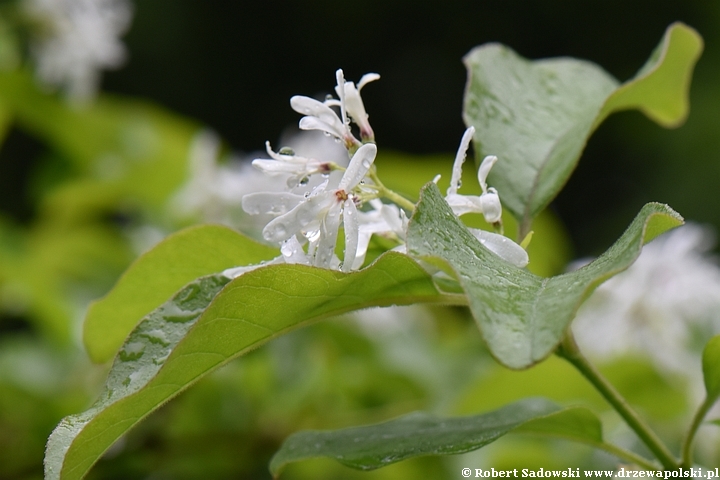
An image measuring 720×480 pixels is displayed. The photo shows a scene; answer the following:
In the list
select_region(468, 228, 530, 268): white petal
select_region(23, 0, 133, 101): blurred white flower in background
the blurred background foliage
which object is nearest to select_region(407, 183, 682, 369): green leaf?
select_region(468, 228, 530, 268): white petal

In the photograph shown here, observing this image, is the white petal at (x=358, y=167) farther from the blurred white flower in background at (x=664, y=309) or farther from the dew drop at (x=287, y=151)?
the blurred white flower in background at (x=664, y=309)

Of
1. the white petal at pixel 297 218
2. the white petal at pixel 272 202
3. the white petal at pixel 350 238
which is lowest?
the white petal at pixel 350 238

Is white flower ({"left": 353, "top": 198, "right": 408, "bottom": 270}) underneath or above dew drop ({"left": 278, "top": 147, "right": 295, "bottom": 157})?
underneath

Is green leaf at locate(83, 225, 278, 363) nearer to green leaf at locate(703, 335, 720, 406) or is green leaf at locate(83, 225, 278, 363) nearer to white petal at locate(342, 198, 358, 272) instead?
white petal at locate(342, 198, 358, 272)

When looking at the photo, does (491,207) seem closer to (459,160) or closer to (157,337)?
(459,160)

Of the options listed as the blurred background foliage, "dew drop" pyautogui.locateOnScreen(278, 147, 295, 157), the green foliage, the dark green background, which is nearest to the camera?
"dew drop" pyautogui.locateOnScreen(278, 147, 295, 157)

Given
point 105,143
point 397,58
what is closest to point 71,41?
point 105,143

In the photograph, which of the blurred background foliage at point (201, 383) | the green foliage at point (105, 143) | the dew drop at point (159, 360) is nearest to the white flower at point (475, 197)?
the dew drop at point (159, 360)
